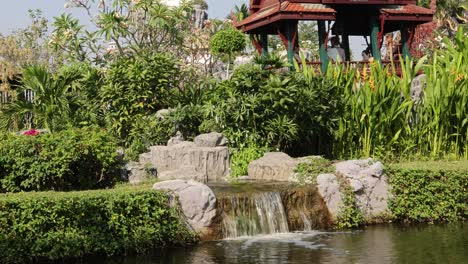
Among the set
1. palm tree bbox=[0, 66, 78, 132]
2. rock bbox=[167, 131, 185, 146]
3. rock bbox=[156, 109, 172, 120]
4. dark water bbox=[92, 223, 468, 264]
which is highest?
palm tree bbox=[0, 66, 78, 132]

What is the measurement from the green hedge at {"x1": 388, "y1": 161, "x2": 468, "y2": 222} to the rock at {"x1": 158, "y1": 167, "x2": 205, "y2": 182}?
3.44m

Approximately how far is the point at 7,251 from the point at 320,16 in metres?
13.1

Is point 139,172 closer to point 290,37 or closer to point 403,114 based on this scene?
point 403,114

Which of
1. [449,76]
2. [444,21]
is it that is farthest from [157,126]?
[444,21]

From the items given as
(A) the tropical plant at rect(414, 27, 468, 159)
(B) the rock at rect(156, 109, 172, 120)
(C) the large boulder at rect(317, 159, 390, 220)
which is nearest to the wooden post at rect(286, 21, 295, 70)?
(A) the tropical plant at rect(414, 27, 468, 159)

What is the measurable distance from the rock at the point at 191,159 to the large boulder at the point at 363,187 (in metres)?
2.71

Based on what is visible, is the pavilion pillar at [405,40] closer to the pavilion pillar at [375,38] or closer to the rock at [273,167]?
the pavilion pillar at [375,38]

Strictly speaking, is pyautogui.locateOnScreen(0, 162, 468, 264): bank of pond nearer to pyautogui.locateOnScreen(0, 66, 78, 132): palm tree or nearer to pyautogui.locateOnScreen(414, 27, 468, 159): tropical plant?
pyautogui.locateOnScreen(414, 27, 468, 159): tropical plant

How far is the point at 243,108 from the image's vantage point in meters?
13.5

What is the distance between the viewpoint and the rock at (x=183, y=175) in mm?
12055

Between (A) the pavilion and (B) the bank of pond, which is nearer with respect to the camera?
(B) the bank of pond

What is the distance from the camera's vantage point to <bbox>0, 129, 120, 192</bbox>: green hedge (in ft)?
37.4

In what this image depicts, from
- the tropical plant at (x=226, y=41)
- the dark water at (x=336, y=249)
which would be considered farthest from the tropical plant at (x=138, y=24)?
the dark water at (x=336, y=249)

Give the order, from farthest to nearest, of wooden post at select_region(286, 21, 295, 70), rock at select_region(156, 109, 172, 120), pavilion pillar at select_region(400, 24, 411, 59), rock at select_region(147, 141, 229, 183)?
pavilion pillar at select_region(400, 24, 411, 59) → wooden post at select_region(286, 21, 295, 70) → rock at select_region(156, 109, 172, 120) → rock at select_region(147, 141, 229, 183)
